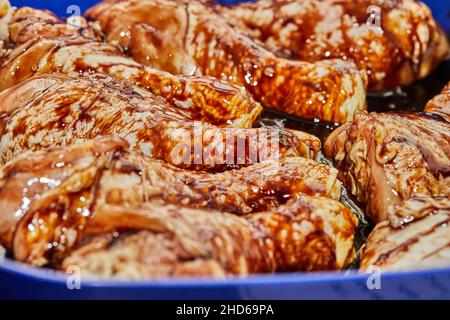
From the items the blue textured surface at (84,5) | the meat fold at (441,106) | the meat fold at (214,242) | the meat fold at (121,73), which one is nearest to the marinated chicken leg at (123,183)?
the meat fold at (214,242)

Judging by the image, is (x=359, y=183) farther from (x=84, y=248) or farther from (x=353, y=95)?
(x=84, y=248)

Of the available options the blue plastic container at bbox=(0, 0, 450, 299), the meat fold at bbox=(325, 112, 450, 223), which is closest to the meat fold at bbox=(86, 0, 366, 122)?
the meat fold at bbox=(325, 112, 450, 223)

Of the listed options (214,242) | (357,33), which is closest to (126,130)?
(214,242)

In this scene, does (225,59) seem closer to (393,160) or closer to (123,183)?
(393,160)

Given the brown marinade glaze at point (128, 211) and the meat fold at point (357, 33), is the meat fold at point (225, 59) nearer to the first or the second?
the meat fold at point (357, 33)

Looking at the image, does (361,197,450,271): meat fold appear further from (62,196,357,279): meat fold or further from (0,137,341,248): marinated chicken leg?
(0,137,341,248): marinated chicken leg
